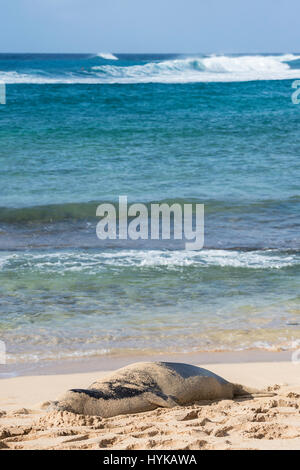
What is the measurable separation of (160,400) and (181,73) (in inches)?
1739

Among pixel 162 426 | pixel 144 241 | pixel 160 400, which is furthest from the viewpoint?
pixel 144 241

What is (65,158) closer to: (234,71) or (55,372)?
(55,372)

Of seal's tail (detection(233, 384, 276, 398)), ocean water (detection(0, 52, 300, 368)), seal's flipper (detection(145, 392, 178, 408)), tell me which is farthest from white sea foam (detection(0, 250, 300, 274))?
seal's flipper (detection(145, 392, 178, 408))

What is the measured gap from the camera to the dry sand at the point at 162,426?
395 centimetres

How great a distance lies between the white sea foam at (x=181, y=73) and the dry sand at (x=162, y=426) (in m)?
33.1

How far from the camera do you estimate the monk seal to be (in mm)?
4543

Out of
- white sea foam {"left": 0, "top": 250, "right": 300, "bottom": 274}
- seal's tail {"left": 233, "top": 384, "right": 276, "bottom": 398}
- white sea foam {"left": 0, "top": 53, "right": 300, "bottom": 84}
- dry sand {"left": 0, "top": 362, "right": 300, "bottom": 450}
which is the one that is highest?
white sea foam {"left": 0, "top": 53, "right": 300, "bottom": 84}

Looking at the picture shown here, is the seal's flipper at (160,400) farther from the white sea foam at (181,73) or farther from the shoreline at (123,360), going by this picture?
the white sea foam at (181,73)

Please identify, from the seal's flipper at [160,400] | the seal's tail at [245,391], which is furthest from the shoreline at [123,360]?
the seal's flipper at [160,400]

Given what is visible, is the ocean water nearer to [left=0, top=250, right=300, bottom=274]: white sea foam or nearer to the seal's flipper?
[left=0, top=250, right=300, bottom=274]: white sea foam

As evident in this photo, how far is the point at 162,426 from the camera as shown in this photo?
14.0 ft

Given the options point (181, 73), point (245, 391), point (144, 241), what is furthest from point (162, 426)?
point (181, 73)

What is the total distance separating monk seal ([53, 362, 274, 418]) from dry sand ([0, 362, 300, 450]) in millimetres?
87

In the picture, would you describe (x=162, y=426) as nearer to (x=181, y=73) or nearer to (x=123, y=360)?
(x=123, y=360)
